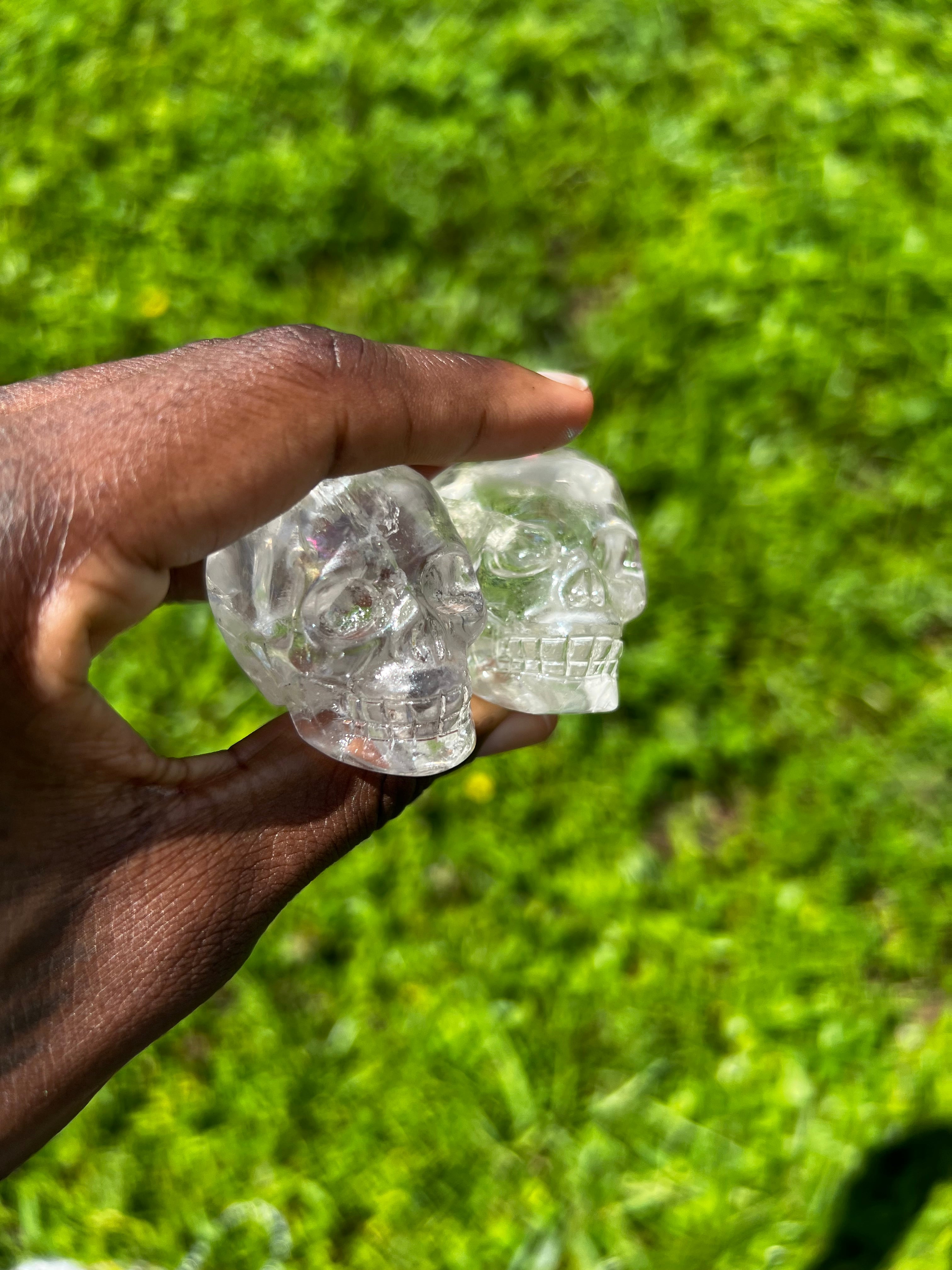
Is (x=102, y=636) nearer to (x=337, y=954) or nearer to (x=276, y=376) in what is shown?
(x=276, y=376)

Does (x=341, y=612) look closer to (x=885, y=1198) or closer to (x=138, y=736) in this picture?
(x=138, y=736)

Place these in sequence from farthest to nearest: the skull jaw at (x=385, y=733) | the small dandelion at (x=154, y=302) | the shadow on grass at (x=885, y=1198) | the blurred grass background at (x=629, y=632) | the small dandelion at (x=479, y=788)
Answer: the small dandelion at (x=154, y=302) < the small dandelion at (x=479, y=788) < the blurred grass background at (x=629, y=632) < the shadow on grass at (x=885, y=1198) < the skull jaw at (x=385, y=733)

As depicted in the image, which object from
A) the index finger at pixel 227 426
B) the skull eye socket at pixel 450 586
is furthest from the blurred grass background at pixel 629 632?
the index finger at pixel 227 426

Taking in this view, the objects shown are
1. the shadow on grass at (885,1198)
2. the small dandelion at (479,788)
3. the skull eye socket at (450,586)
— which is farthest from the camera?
the small dandelion at (479,788)

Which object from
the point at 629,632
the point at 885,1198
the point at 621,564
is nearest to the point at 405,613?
the point at 621,564

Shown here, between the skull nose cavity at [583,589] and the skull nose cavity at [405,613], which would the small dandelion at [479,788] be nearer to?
the skull nose cavity at [583,589]

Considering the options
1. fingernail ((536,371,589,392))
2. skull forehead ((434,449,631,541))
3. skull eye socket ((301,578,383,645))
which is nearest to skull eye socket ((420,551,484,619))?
skull eye socket ((301,578,383,645))

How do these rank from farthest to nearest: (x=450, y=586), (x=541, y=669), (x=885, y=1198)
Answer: (x=885, y=1198)
(x=541, y=669)
(x=450, y=586)

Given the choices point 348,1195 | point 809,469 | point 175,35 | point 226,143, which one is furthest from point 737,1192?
point 175,35
